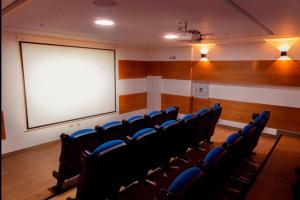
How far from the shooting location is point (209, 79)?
7.12m

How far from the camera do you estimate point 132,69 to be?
305 inches

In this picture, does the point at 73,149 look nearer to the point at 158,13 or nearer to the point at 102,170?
the point at 102,170

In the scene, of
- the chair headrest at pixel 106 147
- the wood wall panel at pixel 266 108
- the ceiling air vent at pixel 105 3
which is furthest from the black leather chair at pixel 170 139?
the wood wall panel at pixel 266 108

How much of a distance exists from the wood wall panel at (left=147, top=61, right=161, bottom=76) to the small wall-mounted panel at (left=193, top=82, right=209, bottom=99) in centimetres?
160

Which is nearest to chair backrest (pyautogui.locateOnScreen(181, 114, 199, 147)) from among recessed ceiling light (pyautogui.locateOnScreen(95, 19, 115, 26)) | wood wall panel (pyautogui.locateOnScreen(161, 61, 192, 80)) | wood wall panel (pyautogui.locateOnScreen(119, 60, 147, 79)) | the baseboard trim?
recessed ceiling light (pyautogui.locateOnScreen(95, 19, 115, 26))

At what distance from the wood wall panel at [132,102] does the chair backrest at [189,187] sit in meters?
5.63

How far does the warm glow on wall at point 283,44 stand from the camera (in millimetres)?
5527

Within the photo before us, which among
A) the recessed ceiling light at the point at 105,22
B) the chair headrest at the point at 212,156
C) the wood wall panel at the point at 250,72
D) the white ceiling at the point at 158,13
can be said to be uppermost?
the recessed ceiling light at the point at 105,22

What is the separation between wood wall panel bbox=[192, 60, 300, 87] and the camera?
18.5 feet

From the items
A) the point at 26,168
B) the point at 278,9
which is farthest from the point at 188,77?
the point at 26,168

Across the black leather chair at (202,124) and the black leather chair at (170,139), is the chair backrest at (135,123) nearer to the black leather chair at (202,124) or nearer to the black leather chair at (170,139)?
the black leather chair at (170,139)

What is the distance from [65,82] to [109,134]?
2.78m

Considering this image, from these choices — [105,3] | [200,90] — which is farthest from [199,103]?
[105,3]

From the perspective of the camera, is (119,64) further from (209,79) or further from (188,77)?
(209,79)
